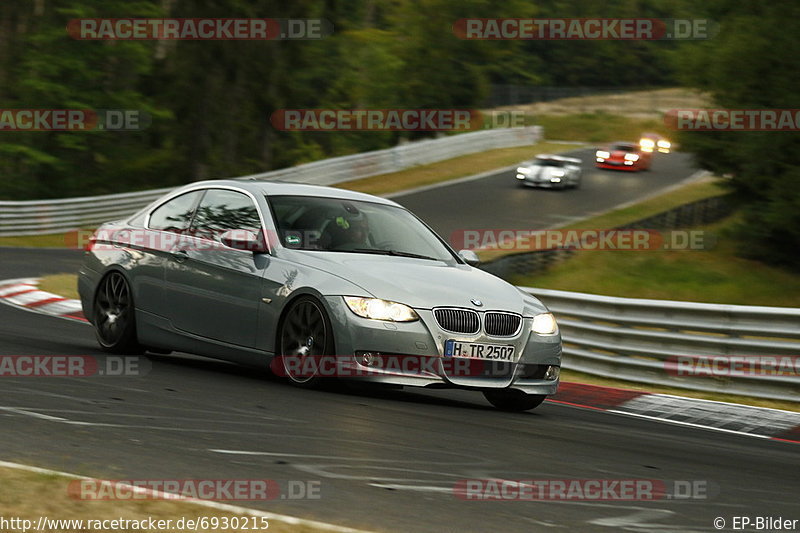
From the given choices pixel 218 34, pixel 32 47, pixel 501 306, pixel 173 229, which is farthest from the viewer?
pixel 32 47

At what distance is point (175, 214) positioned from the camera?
1054 cm

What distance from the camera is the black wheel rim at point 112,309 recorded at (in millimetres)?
10602

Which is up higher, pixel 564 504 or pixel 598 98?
pixel 598 98

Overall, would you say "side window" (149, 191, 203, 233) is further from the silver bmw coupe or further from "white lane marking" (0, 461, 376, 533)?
"white lane marking" (0, 461, 376, 533)

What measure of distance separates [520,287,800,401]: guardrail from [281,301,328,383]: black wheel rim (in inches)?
191

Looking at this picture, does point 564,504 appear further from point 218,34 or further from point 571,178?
point 571,178

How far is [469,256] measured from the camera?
33.9 feet

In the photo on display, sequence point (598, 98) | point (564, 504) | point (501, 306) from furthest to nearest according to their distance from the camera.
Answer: point (598, 98) < point (501, 306) < point (564, 504)

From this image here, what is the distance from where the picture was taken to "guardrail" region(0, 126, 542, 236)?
32.7 metres

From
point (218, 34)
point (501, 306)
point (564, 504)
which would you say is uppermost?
point (218, 34)

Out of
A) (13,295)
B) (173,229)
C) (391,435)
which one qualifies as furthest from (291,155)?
(391,435)

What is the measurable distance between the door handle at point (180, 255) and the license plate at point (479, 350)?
2489 mm

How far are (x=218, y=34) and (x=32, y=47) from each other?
305 inches

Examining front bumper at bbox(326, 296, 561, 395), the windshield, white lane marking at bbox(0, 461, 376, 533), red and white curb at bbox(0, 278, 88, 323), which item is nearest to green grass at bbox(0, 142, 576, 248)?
red and white curb at bbox(0, 278, 88, 323)
